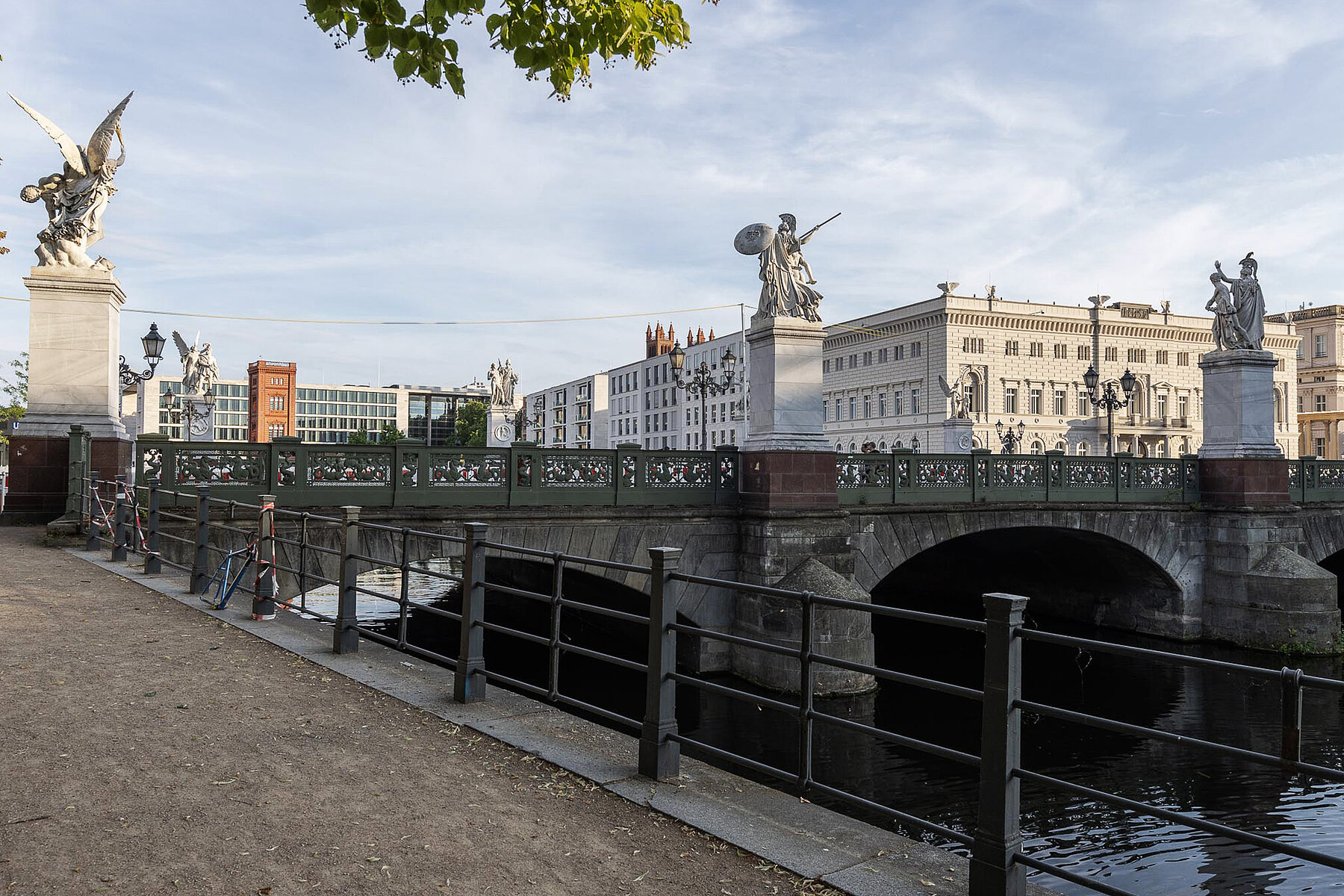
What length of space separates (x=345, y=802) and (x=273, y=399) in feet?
507

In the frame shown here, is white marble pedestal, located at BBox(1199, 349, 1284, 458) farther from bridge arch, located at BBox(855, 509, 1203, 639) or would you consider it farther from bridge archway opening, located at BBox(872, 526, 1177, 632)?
bridge archway opening, located at BBox(872, 526, 1177, 632)

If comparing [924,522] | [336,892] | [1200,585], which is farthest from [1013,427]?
[336,892]

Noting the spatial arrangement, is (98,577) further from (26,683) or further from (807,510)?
(807,510)

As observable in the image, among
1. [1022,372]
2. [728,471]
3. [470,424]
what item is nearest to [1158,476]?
[728,471]

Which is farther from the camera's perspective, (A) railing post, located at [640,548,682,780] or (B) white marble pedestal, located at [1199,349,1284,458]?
(B) white marble pedestal, located at [1199,349,1284,458]

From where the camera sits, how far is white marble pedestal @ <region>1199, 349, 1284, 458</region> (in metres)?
23.8

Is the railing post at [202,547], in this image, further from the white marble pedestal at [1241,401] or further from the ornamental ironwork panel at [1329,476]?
the ornamental ironwork panel at [1329,476]

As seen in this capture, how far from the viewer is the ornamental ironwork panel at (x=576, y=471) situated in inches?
644

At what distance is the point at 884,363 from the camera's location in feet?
270

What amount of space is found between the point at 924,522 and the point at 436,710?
50.1 ft

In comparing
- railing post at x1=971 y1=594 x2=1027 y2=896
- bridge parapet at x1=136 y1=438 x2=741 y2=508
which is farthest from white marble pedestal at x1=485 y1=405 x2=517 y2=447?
railing post at x1=971 y1=594 x2=1027 y2=896

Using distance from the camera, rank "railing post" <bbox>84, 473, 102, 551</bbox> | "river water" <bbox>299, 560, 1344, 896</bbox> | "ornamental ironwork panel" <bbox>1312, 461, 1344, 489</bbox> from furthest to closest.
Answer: "ornamental ironwork panel" <bbox>1312, 461, 1344, 489</bbox> < "railing post" <bbox>84, 473, 102, 551</bbox> < "river water" <bbox>299, 560, 1344, 896</bbox>

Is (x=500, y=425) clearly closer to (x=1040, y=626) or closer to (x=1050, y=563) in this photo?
(x=1050, y=563)

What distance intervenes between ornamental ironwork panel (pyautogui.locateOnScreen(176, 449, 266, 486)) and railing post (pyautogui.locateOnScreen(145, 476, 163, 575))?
6.10 ft
